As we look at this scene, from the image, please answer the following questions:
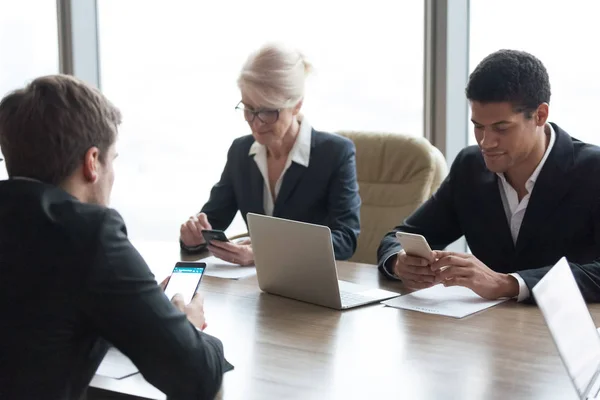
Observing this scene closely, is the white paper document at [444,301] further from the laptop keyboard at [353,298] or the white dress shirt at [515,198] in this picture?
the white dress shirt at [515,198]

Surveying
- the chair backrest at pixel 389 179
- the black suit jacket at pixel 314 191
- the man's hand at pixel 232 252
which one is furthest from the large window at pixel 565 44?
the man's hand at pixel 232 252

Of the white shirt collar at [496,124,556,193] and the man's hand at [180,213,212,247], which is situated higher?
the white shirt collar at [496,124,556,193]

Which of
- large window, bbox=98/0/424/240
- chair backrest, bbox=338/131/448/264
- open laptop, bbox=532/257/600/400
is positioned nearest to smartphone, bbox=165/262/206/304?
open laptop, bbox=532/257/600/400

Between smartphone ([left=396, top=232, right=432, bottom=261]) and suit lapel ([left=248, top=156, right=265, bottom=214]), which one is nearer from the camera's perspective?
smartphone ([left=396, top=232, right=432, bottom=261])

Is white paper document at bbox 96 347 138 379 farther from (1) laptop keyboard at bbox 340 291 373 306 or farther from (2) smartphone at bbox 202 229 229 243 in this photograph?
(2) smartphone at bbox 202 229 229 243

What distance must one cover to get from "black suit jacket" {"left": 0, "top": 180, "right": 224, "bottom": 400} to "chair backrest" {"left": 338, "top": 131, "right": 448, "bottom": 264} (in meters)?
1.85

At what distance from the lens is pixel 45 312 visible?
1.51 meters

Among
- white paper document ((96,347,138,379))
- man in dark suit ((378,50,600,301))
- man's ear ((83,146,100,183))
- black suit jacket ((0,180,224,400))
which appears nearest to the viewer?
black suit jacket ((0,180,224,400))

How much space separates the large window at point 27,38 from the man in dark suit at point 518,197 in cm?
329

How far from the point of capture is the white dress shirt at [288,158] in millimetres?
3225

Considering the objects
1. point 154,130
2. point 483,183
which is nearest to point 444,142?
point 483,183

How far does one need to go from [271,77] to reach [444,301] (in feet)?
3.87

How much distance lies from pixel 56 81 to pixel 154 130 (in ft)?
11.4

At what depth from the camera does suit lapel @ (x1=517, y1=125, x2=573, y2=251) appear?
8.12 feet
